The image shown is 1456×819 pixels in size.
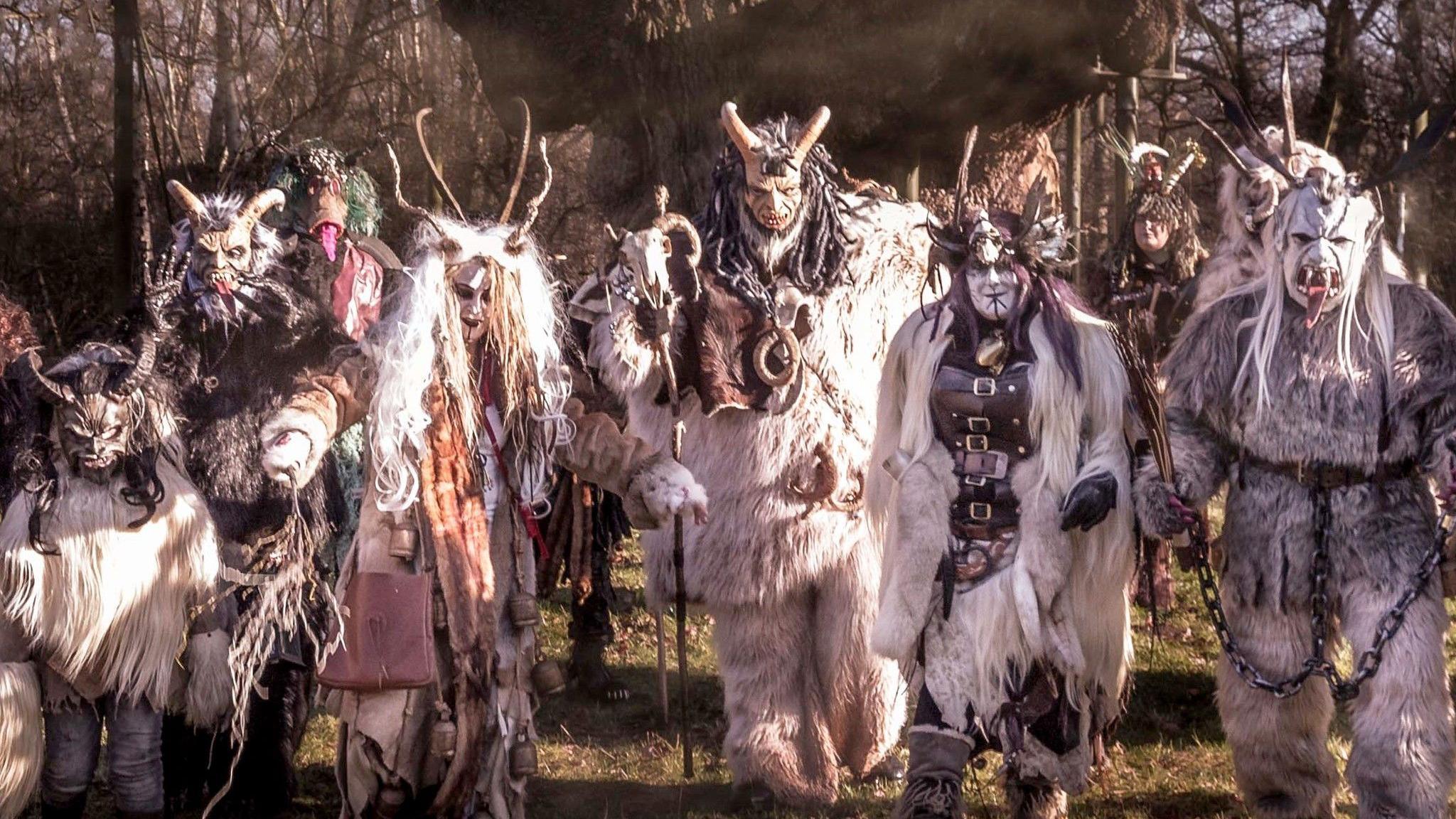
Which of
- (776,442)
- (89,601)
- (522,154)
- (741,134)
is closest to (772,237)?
(741,134)

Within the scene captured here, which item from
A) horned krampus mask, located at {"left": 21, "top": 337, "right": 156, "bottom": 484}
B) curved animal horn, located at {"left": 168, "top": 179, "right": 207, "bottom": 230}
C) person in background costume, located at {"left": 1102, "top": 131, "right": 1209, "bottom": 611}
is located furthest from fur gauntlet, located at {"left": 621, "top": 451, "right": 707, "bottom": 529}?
person in background costume, located at {"left": 1102, "top": 131, "right": 1209, "bottom": 611}

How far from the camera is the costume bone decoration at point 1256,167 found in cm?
464

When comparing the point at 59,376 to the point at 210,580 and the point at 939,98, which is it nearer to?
the point at 210,580

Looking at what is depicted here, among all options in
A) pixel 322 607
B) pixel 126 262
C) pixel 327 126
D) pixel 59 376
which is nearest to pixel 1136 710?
pixel 322 607

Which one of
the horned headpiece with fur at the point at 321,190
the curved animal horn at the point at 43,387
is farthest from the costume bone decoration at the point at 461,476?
the horned headpiece with fur at the point at 321,190

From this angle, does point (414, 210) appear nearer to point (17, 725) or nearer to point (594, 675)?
point (17, 725)

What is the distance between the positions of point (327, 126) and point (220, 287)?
27.1 ft

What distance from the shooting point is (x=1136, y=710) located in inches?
253

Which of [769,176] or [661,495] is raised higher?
[769,176]

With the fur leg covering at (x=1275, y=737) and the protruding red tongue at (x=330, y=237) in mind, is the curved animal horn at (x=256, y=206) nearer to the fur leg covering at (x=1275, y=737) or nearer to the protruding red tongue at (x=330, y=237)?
the protruding red tongue at (x=330, y=237)

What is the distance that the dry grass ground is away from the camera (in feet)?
17.6

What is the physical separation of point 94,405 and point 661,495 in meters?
1.69

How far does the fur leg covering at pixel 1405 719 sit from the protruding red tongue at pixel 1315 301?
0.77 metres

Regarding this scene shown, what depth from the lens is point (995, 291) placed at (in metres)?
4.63
